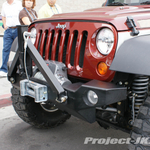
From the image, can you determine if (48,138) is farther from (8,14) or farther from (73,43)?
(8,14)

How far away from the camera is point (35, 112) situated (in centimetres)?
287

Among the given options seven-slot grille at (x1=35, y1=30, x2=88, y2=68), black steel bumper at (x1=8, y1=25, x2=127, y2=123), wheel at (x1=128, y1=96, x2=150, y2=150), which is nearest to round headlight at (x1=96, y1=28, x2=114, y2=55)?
seven-slot grille at (x1=35, y1=30, x2=88, y2=68)

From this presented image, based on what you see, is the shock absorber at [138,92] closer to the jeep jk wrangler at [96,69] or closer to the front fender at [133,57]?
the jeep jk wrangler at [96,69]

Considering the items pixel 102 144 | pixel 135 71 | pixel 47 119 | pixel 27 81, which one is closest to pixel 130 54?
pixel 135 71

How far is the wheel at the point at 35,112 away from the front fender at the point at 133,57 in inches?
45.2

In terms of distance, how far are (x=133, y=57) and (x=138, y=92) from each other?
374 millimetres

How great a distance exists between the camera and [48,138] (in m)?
2.99

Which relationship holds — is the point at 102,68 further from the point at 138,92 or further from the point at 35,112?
the point at 35,112

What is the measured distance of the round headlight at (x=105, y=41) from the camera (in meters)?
1.94

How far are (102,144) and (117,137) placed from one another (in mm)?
277

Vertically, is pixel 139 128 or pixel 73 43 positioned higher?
pixel 73 43

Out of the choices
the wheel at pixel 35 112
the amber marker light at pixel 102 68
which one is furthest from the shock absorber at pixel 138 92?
Result: the wheel at pixel 35 112

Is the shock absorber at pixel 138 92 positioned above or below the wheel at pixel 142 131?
above

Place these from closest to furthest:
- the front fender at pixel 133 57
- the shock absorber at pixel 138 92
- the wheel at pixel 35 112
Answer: the front fender at pixel 133 57, the shock absorber at pixel 138 92, the wheel at pixel 35 112
